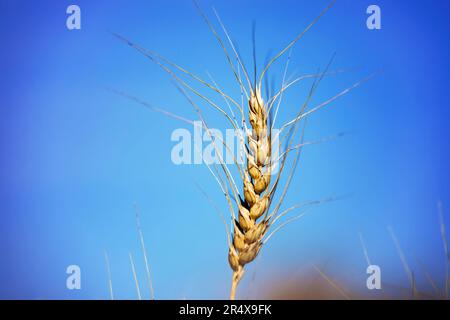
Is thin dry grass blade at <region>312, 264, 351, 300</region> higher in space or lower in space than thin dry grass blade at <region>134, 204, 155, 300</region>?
lower

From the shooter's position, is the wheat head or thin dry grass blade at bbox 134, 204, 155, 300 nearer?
the wheat head

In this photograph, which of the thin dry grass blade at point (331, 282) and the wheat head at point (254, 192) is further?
the thin dry grass blade at point (331, 282)

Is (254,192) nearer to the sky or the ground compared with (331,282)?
nearer to the sky

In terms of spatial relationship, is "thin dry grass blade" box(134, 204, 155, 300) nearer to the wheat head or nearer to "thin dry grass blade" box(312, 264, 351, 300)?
the wheat head

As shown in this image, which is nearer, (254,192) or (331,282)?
(254,192)

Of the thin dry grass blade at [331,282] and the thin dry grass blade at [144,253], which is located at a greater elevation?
the thin dry grass blade at [144,253]

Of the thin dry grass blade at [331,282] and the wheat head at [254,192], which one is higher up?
the wheat head at [254,192]

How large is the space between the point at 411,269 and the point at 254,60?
656 mm

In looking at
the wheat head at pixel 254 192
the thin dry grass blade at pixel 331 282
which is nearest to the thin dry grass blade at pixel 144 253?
the wheat head at pixel 254 192

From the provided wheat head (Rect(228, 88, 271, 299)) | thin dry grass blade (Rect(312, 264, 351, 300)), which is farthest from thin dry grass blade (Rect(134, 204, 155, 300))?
thin dry grass blade (Rect(312, 264, 351, 300))

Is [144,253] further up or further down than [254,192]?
further down

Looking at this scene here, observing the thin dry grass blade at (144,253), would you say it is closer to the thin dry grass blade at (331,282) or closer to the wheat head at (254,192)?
the wheat head at (254,192)
